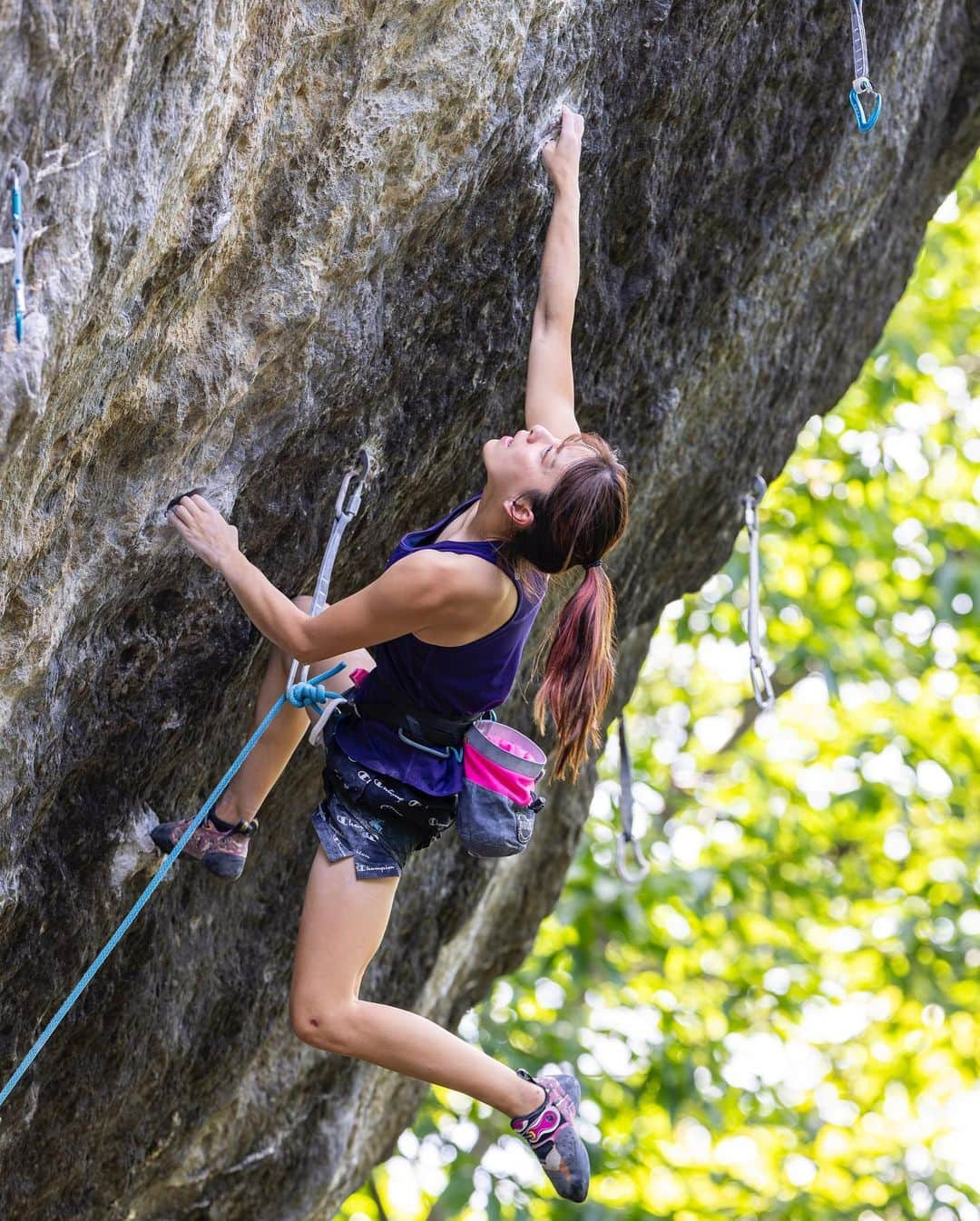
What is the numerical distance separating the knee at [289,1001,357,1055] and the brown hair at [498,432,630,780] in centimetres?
69

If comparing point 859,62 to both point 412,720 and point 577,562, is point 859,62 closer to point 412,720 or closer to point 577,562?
point 577,562

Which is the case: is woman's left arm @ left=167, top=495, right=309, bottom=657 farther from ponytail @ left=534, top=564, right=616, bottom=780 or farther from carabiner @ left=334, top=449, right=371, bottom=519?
ponytail @ left=534, top=564, right=616, bottom=780


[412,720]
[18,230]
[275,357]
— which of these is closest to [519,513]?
[412,720]

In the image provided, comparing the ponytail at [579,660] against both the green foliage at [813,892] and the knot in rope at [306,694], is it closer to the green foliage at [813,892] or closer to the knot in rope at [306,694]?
the knot in rope at [306,694]

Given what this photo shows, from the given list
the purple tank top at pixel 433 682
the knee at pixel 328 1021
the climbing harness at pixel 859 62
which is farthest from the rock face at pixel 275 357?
the knee at pixel 328 1021

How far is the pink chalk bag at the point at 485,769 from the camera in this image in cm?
309

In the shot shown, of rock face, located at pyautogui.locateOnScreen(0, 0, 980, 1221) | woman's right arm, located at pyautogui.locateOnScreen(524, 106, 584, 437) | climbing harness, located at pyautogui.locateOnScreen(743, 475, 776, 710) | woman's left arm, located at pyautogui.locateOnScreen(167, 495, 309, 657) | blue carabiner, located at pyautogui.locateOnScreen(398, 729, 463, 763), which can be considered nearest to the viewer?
rock face, located at pyautogui.locateOnScreen(0, 0, 980, 1221)

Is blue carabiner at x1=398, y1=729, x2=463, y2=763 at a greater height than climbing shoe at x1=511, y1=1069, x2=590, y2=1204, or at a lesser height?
greater

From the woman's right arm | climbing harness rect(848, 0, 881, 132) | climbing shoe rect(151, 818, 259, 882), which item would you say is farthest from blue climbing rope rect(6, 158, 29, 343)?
climbing harness rect(848, 0, 881, 132)

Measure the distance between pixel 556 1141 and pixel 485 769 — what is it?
2.80 ft

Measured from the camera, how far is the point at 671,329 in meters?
4.27

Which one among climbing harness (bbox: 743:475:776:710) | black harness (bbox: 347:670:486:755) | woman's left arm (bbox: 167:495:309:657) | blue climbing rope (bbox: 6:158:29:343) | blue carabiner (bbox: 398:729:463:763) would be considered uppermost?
blue climbing rope (bbox: 6:158:29:343)

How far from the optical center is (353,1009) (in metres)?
3.07

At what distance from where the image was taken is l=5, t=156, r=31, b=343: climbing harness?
2.12 metres
